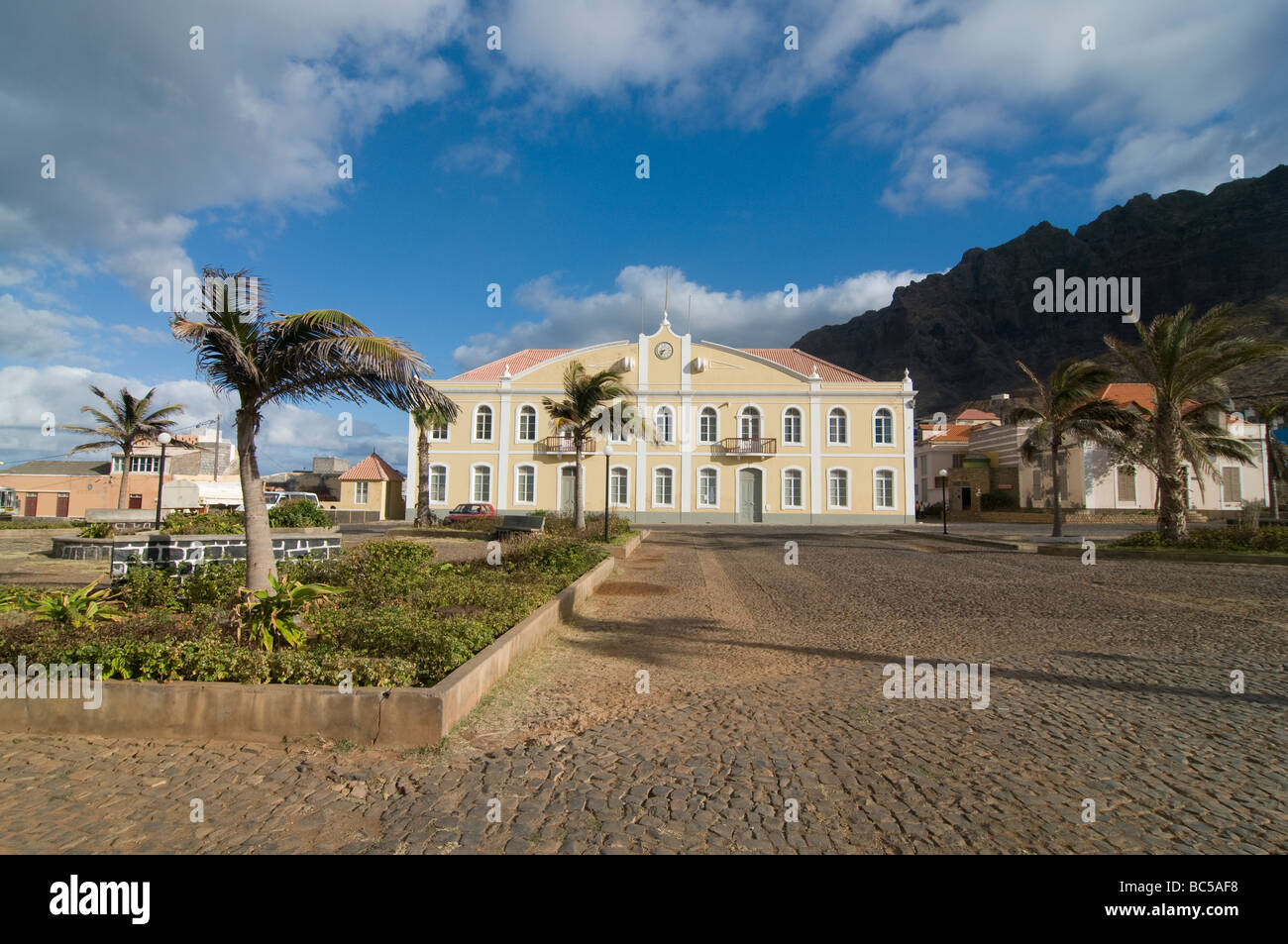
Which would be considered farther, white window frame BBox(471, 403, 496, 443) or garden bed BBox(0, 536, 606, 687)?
white window frame BBox(471, 403, 496, 443)

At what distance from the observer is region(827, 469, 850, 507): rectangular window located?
33969mm

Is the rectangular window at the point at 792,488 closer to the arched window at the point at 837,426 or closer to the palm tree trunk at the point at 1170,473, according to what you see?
the arched window at the point at 837,426

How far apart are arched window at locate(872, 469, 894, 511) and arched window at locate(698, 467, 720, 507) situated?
A: 7.78 meters

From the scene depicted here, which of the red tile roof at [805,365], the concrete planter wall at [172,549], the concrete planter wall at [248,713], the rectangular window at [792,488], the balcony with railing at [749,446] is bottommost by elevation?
the concrete planter wall at [248,713]

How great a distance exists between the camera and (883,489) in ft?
111

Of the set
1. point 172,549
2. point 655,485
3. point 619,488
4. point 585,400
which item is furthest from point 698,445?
point 172,549

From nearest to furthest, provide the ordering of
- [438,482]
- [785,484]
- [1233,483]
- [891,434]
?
[891,434], [785,484], [438,482], [1233,483]

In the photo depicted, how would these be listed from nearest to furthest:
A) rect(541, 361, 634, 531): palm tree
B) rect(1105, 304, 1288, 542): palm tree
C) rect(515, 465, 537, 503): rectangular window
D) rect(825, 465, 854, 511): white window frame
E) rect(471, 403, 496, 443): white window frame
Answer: rect(1105, 304, 1288, 542): palm tree → rect(541, 361, 634, 531): palm tree → rect(825, 465, 854, 511): white window frame → rect(515, 465, 537, 503): rectangular window → rect(471, 403, 496, 443): white window frame

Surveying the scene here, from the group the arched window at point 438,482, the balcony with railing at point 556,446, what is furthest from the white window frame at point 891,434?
the arched window at point 438,482

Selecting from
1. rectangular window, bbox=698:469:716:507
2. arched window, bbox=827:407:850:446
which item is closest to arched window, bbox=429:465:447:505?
rectangular window, bbox=698:469:716:507

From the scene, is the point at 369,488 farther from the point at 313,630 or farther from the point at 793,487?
the point at 313,630

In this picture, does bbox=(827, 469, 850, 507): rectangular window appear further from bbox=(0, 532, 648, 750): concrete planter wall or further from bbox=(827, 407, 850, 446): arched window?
bbox=(0, 532, 648, 750): concrete planter wall

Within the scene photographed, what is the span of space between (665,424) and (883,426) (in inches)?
430

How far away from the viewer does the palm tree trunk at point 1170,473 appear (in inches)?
664
